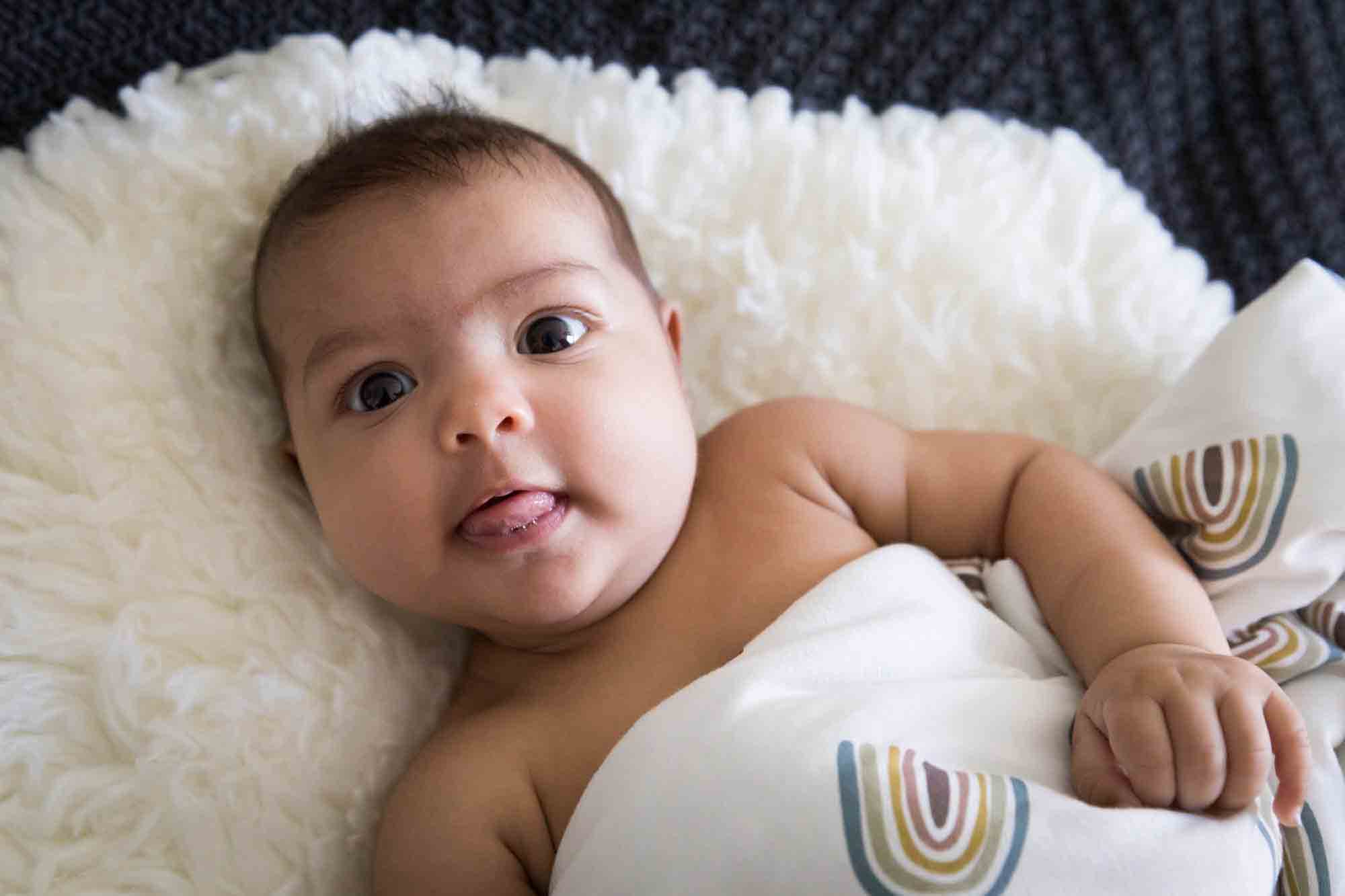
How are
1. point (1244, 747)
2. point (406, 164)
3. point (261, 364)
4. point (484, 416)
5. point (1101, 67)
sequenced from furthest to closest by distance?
point (1101, 67) → point (261, 364) → point (406, 164) → point (484, 416) → point (1244, 747)

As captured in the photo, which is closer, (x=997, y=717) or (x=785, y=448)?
(x=997, y=717)

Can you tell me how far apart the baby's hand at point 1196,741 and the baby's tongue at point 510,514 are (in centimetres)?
41

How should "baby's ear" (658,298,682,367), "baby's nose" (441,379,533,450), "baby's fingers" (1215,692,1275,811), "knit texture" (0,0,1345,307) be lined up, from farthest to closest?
"knit texture" (0,0,1345,307) → "baby's ear" (658,298,682,367) → "baby's nose" (441,379,533,450) → "baby's fingers" (1215,692,1275,811)

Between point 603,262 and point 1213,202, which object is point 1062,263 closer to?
point 1213,202

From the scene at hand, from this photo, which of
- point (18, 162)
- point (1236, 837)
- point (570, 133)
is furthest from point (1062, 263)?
point (18, 162)

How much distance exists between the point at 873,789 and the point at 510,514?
32cm

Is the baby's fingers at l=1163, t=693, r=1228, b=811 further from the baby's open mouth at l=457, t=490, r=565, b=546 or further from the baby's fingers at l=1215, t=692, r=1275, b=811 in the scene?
Result: the baby's open mouth at l=457, t=490, r=565, b=546

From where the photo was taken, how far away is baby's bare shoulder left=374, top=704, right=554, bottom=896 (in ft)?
3.05

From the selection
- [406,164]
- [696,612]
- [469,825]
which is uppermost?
[406,164]

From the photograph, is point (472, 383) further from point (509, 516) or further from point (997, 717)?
point (997, 717)

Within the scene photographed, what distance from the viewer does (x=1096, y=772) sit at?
838 mm

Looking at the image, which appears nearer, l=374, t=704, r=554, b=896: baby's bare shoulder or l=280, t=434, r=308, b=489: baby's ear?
l=374, t=704, r=554, b=896: baby's bare shoulder

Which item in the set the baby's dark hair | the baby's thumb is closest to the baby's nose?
the baby's dark hair

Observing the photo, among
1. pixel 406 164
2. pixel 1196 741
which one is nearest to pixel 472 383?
pixel 406 164
